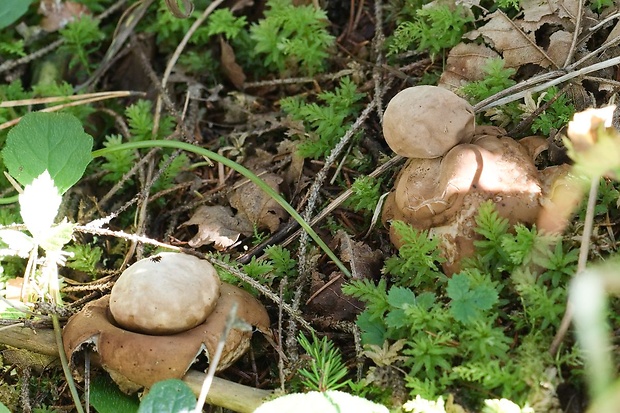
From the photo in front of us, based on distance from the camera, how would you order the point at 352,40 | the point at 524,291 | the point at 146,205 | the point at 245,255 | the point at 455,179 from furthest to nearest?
the point at 352,40, the point at 146,205, the point at 245,255, the point at 455,179, the point at 524,291

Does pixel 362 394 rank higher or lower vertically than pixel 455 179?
lower

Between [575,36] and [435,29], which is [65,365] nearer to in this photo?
[435,29]

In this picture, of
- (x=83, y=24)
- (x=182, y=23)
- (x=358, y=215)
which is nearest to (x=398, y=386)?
(x=358, y=215)

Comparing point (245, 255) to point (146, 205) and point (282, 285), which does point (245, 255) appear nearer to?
point (282, 285)

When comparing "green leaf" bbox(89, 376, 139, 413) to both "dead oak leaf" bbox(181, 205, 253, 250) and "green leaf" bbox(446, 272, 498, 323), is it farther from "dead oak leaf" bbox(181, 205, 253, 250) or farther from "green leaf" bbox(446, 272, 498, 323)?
"green leaf" bbox(446, 272, 498, 323)

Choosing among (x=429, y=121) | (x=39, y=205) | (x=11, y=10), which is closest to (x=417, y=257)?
(x=429, y=121)

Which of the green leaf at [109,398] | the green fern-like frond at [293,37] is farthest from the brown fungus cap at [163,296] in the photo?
the green fern-like frond at [293,37]
